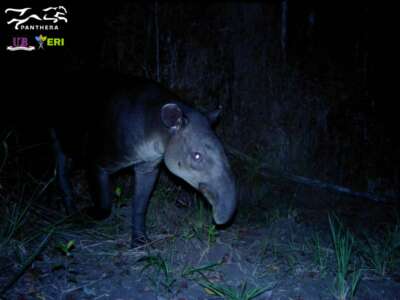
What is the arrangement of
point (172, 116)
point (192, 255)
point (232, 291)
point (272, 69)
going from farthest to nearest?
point (272, 69) → point (192, 255) → point (172, 116) → point (232, 291)

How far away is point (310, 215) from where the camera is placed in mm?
5262

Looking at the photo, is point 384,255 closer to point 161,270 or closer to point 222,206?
point 222,206

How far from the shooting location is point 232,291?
3148 mm

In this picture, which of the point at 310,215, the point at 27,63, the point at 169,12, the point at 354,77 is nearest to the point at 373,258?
the point at 310,215

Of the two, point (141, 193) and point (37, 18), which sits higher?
point (37, 18)

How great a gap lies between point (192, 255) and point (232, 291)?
3.07 feet

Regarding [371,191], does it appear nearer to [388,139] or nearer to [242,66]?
[388,139]

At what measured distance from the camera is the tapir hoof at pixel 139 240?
4.26 meters

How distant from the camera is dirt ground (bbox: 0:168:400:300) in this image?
338 centimetres

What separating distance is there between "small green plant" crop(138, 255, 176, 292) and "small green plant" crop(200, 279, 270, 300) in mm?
258

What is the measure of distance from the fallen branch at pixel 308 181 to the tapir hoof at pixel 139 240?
168 cm

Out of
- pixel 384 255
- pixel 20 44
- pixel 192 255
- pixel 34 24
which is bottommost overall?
pixel 192 255

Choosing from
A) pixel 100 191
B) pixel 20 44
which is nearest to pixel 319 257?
pixel 100 191

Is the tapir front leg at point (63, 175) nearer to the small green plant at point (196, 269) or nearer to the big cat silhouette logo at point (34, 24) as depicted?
the big cat silhouette logo at point (34, 24)
